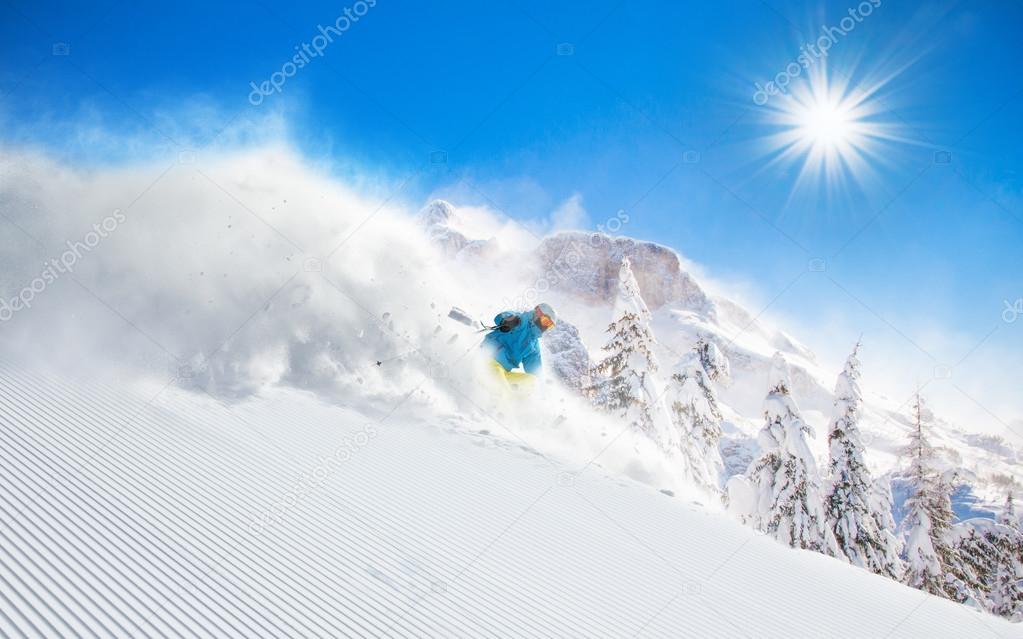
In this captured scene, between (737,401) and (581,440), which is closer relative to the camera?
(581,440)

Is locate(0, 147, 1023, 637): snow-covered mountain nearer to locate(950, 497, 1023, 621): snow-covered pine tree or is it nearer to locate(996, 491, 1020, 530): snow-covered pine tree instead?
locate(950, 497, 1023, 621): snow-covered pine tree

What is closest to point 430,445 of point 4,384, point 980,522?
point 4,384

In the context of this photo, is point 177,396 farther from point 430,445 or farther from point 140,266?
point 140,266

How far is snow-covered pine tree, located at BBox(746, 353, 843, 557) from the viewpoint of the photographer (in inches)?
658

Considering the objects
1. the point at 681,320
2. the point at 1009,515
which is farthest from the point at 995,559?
the point at 681,320

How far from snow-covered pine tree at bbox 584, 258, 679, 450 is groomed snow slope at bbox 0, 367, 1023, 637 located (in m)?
9.41

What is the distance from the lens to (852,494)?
1761cm

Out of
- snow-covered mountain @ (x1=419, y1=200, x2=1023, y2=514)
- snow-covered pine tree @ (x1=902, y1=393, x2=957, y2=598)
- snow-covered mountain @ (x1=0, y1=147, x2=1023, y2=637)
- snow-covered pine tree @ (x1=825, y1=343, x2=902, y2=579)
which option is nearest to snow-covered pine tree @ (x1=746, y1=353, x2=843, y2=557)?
snow-covered pine tree @ (x1=825, y1=343, x2=902, y2=579)

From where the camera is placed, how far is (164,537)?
4.76 metres

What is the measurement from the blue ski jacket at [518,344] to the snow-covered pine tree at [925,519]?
627 inches

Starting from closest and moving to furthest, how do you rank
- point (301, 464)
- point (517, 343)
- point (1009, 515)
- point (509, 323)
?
point (301, 464), point (509, 323), point (517, 343), point (1009, 515)

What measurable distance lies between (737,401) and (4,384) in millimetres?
123834

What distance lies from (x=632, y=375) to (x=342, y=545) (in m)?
15.8

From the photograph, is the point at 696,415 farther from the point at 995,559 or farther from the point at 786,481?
the point at 995,559
